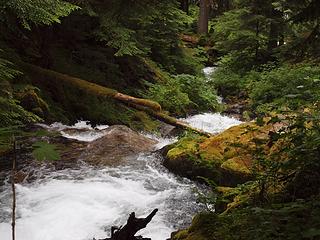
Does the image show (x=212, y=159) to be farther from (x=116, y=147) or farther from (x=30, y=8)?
(x=30, y=8)

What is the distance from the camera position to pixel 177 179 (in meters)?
7.86

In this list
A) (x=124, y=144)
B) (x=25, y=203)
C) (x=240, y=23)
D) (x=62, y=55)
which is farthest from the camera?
(x=240, y=23)

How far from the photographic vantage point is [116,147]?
957cm

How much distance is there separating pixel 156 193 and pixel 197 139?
229cm

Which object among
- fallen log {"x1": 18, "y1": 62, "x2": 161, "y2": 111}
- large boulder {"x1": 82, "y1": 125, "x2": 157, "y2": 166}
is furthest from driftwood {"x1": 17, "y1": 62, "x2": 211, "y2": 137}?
large boulder {"x1": 82, "y1": 125, "x2": 157, "y2": 166}

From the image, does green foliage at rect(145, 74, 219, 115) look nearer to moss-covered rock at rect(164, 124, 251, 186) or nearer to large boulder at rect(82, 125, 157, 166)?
large boulder at rect(82, 125, 157, 166)

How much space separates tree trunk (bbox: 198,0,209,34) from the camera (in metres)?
27.1

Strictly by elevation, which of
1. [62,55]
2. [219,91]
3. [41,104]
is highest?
[62,55]

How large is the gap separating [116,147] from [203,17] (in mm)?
19943

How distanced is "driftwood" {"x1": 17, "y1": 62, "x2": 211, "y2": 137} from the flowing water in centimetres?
227

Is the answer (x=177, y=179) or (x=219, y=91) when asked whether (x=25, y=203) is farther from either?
(x=219, y=91)

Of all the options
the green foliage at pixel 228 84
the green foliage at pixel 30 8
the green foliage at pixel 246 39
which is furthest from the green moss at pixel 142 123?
the green foliage at pixel 246 39

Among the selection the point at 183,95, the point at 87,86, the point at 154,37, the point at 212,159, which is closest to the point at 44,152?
the point at 212,159

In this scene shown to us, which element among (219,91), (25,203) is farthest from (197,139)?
(219,91)
